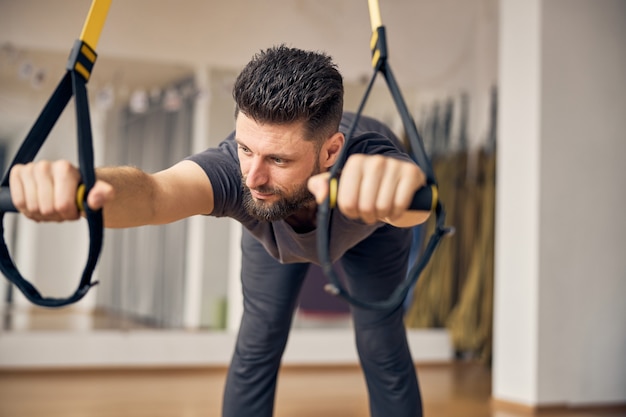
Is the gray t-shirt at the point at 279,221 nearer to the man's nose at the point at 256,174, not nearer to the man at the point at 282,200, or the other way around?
the man at the point at 282,200

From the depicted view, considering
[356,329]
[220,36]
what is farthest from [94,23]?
[220,36]

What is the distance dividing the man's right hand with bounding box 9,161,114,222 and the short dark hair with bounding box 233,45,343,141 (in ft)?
1.41

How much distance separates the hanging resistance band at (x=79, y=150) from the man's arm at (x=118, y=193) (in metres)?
0.03

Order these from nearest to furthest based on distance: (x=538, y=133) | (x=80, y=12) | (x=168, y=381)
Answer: (x=538, y=133), (x=168, y=381), (x=80, y=12)

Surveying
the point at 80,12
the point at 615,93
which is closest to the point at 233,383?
the point at 615,93

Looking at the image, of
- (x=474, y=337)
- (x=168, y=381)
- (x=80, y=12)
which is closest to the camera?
(x=168, y=381)

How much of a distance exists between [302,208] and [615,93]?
7.78 feet

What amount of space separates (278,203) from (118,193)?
0.33 metres

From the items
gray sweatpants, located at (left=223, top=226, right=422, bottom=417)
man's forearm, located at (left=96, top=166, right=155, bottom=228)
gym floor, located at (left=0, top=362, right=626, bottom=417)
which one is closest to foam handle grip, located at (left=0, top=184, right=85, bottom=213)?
man's forearm, located at (left=96, top=166, right=155, bottom=228)

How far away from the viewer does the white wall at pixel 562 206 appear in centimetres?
335

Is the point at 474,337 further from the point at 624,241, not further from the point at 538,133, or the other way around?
the point at 538,133

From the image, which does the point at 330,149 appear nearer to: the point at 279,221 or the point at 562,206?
the point at 279,221

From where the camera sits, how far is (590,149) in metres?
3.46

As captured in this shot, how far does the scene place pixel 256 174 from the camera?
1.50 metres
